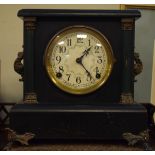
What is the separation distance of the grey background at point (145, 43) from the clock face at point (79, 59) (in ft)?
Result: 1.34

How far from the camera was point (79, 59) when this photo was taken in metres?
0.84

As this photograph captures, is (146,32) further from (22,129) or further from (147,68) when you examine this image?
(22,129)

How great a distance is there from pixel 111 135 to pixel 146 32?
22.6 inches

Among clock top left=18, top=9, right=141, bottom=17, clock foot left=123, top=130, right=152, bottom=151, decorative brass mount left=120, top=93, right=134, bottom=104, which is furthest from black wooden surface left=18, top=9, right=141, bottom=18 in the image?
clock foot left=123, top=130, right=152, bottom=151

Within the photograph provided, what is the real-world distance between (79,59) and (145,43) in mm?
466

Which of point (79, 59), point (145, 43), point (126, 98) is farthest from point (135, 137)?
point (145, 43)

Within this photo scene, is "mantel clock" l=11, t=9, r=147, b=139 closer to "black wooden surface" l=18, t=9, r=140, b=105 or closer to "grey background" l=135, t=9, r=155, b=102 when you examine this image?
"black wooden surface" l=18, t=9, r=140, b=105

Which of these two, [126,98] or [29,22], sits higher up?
[29,22]

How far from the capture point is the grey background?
1213 mm

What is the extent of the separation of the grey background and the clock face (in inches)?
16.0

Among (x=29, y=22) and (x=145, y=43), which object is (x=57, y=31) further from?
(x=145, y=43)

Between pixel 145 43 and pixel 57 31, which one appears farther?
pixel 145 43

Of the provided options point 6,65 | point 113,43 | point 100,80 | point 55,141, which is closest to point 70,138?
point 55,141

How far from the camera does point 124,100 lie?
2.72 feet
